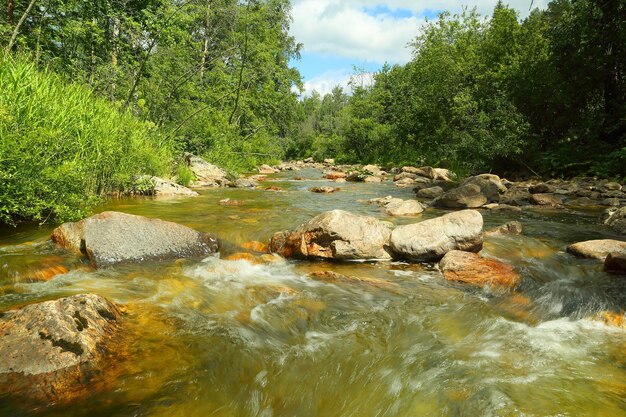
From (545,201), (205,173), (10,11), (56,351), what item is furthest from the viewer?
(205,173)

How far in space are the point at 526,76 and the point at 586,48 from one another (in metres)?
2.75

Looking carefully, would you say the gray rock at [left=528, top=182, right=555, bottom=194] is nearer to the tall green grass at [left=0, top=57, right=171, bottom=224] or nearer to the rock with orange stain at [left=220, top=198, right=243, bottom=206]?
the rock with orange stain at [left=220, top=198, right=243, bottom=206]

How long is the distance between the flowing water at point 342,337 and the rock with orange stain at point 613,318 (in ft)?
0.33

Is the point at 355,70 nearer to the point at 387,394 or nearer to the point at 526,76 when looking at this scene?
the point at 526,76

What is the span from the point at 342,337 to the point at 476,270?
265 centimetres

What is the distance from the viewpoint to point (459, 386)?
2906 mm

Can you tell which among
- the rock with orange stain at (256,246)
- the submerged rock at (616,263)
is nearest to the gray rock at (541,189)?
the submerged rock at (616,263)

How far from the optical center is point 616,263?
5.42 m

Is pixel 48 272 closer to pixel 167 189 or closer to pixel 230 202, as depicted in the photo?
pixel 230 202

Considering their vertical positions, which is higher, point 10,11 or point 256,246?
point 10,11

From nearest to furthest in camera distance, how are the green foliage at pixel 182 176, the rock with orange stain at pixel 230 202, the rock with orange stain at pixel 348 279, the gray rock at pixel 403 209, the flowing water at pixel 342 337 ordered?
the flowing water at pixel 342 337 < the rock with orange stain at pixel 348 279 < the gray rock at pixel 403 209 < the rock with orange stain at pixel 230 202 < the green foliage at pixel 182 176

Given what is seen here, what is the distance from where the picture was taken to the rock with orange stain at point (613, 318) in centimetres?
407

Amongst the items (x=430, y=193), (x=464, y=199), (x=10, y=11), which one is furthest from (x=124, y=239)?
(x=430, y=193)

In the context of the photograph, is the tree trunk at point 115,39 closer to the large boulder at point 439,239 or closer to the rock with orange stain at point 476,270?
the large boulder at point 439,239
